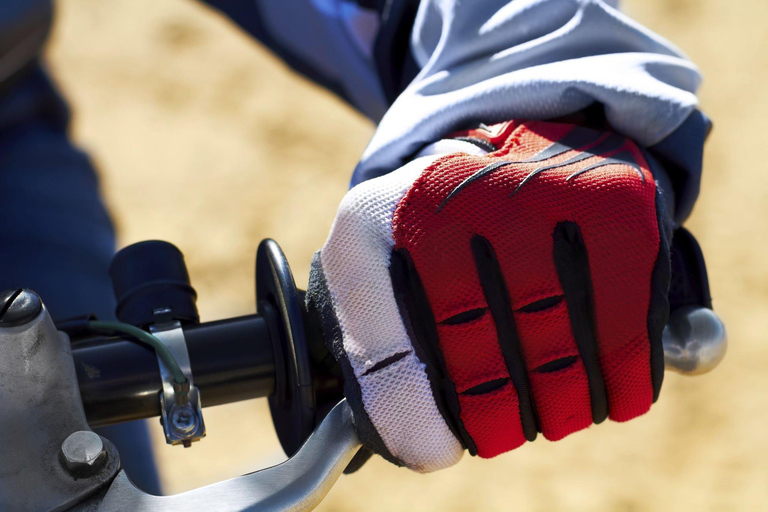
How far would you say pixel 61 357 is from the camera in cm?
53

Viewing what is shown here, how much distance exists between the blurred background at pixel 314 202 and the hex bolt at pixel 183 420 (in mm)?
902

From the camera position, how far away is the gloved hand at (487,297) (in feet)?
1.80

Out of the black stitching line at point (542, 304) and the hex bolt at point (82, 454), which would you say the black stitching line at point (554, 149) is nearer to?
the black stitching line at point (542, 304)

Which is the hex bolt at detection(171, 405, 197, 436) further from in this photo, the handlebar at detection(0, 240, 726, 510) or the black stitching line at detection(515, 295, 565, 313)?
the black stitching line at detection(515, 295, 565, 313)

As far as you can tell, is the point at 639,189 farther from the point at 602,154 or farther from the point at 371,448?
the point at 371,448

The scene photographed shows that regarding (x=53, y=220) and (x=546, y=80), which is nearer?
(x=546, y=80)

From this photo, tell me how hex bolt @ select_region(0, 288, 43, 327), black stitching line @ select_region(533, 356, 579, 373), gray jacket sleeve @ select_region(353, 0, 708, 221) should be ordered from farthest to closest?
1. gray jacket sleeve @ select_region(353, 0, 708, 221)
2. black stitching line @ select_region(533, 356, 579, 373)
3. hex bolt @ select_region(0, 288, 43, 327)

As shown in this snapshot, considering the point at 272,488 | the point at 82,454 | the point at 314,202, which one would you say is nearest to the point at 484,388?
the point at 272,488

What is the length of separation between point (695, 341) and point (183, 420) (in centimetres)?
37

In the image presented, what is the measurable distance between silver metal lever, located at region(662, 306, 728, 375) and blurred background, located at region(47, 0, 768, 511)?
3.10ft

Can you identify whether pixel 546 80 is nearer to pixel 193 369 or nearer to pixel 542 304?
pixel 542 304

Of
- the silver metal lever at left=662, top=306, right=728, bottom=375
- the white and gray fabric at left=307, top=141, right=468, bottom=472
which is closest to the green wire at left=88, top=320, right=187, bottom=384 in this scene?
the white and gray fabric at left=307, top=141, right=468, bottom=472

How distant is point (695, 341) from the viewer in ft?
2.02

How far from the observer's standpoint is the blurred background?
1776 millimetres
